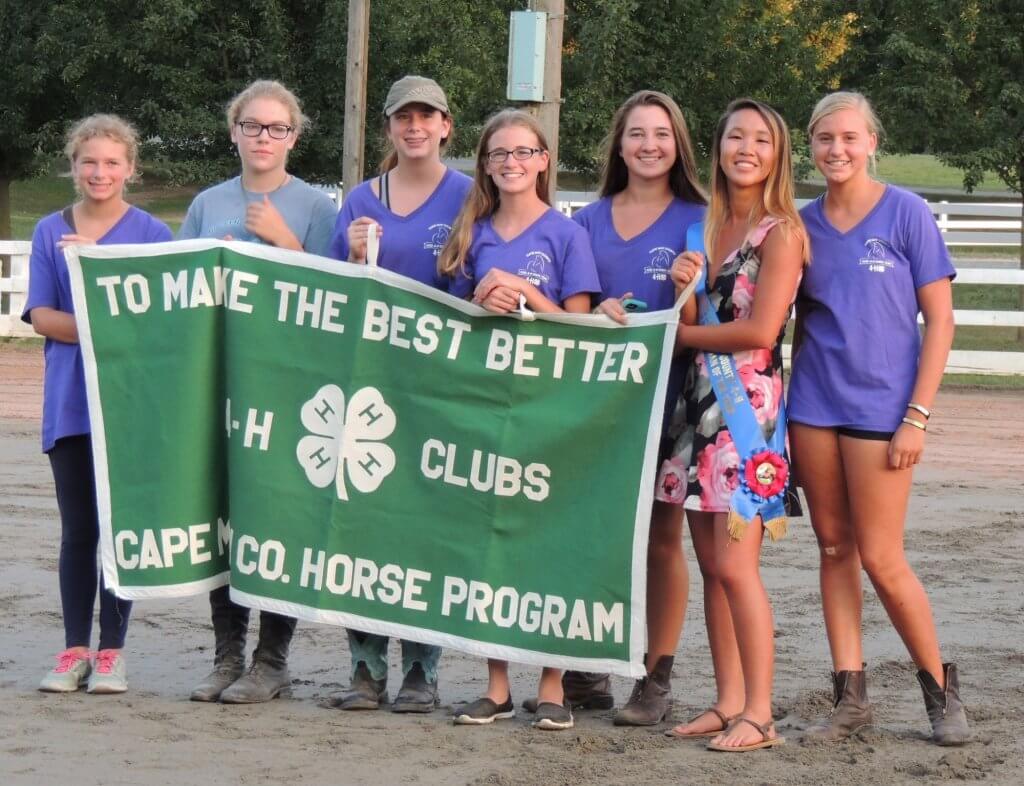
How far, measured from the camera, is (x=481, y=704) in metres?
5.79

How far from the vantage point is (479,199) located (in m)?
5.70

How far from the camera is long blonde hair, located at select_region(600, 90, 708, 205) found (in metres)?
5.64

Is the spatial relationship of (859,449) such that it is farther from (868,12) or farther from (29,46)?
(29,46)

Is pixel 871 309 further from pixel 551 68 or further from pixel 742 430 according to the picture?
pixel 551 68

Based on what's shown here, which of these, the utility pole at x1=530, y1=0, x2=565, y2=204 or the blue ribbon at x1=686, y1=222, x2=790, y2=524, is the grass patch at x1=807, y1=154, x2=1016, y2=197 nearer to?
the utility pole at x1=530, y1=0, x2=565, y2=204

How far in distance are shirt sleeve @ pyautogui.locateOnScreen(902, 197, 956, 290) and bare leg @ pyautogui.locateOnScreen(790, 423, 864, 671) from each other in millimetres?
562

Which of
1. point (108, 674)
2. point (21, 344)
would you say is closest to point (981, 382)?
point (21, 344)

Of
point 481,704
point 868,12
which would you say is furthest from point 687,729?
point 868,12

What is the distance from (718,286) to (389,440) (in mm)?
1248

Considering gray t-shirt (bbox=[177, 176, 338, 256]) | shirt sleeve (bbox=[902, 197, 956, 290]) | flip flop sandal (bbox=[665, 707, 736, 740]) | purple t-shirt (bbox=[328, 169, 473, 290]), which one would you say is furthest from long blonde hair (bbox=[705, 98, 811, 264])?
flip flop sandal (bbox=[665, 707, 736, 740])

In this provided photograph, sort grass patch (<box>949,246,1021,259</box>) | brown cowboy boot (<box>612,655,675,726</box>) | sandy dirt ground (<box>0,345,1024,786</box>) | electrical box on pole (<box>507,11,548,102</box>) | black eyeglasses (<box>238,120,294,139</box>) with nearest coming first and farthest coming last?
1. sandy dirt ground (<box>0,345,1024,786</box>)
2. brown cowboy boot (<box>612,655,675,726</box>)
3. black eyeglasses (<box>238,120,294,139</box>)
4. electrical box on pole (<box>507,11,548,102</box>)
5. grass patch (<box>949,246,1021,259</box>)

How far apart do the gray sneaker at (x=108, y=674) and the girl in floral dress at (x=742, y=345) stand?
213cm

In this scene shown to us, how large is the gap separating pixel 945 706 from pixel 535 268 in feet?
6.43

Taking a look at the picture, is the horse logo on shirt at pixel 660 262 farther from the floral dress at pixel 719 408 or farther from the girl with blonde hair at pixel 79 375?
the girl with blonde hair at pixel 79 375
